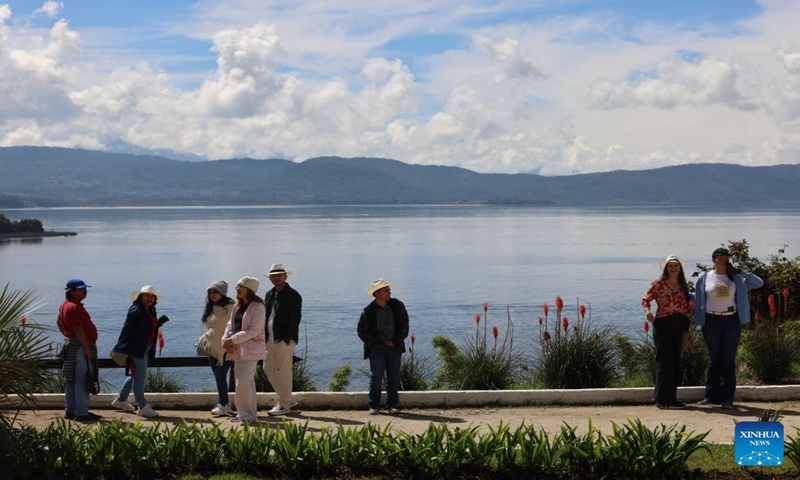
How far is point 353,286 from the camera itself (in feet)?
180

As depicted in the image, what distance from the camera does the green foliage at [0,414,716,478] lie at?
25.6 feet

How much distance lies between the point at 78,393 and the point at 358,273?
53127mm

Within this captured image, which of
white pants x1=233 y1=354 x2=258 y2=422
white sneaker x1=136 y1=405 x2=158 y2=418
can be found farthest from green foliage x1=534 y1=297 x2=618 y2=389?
white sneaker x1=136 y1=405 x2=158 y2=418

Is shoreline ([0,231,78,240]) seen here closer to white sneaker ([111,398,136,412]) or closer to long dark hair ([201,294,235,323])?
Result: white sneaker ([111,398,136,412])

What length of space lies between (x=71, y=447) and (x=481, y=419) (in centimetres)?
454

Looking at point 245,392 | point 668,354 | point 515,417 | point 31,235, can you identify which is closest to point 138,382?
point 245,392

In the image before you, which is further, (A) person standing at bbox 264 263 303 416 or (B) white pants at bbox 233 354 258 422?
(A) person standing at bbox 264 263 303 416

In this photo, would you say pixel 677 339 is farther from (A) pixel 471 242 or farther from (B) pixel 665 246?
(A) pixel 471 242

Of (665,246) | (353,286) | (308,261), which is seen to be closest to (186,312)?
(353,286)

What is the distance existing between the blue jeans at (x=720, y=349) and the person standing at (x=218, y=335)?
18.5 feet

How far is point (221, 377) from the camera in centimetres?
1129

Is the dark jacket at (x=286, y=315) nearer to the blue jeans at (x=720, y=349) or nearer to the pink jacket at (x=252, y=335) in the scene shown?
the pink jacket at (x=252, y=335)

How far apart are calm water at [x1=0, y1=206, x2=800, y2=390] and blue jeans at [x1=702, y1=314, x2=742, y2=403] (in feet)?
23.4

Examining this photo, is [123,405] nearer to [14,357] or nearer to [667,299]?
[14,357]
